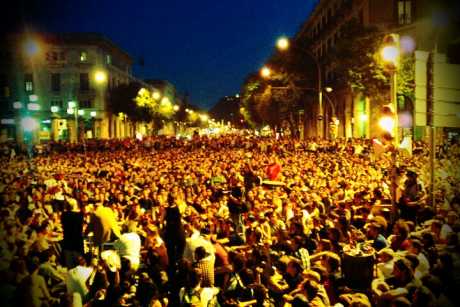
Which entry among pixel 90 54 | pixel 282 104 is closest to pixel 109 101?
pixel 90 54

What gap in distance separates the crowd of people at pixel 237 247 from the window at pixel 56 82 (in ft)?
183

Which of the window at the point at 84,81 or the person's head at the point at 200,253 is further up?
the window at the point at 84,81

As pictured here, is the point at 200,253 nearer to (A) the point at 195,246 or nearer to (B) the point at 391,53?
(A) the point at 195,246

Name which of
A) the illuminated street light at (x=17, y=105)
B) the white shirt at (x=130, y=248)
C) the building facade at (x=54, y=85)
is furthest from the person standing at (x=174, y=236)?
the illuminated street light at (x=17, y=105)

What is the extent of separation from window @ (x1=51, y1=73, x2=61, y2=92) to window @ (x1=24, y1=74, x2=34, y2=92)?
284 centimetres

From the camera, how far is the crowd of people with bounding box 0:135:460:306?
6.38m

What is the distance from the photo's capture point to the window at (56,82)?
67.6 meters

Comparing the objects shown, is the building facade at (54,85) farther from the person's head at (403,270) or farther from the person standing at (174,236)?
the person's head at (403,270)

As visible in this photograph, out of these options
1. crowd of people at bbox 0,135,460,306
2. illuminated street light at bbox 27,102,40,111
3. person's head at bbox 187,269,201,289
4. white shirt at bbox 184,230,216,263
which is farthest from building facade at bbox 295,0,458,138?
illuminated street light at bbox 27,102,40,111

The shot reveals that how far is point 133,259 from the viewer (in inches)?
330

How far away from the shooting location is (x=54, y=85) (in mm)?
67688

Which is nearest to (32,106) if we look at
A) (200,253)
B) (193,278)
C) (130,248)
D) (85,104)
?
(85,104)

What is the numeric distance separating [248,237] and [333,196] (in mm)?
4188

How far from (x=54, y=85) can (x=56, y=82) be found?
19.5 inches
